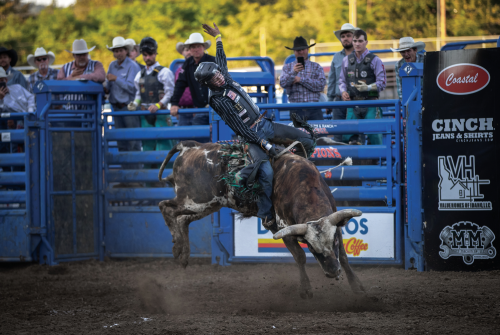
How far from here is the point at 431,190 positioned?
675cm

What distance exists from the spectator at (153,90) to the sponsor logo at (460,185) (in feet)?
13.3

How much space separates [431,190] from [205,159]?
2.80 m

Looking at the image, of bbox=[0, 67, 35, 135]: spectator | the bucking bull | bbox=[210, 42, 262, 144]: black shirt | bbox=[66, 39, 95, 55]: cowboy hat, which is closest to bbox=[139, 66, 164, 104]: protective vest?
bbox=[66, 39, 95, 55]: cowboy hat

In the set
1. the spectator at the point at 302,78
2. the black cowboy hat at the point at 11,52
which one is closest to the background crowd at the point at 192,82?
the spectator at the point at 302,78

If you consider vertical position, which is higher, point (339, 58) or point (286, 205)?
point (339, 58)

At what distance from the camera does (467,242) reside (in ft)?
21.6

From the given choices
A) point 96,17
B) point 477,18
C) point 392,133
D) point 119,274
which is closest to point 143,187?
point 119,274

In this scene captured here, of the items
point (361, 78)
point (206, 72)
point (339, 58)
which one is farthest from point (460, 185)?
point (206, 72)

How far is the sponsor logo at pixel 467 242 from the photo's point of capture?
21.5ft

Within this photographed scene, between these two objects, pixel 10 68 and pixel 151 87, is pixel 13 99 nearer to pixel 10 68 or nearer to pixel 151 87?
pixel 10 68

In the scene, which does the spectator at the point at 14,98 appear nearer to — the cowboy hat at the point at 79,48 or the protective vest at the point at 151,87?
the cowboy hat at the point at 79,48

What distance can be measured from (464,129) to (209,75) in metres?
3.15

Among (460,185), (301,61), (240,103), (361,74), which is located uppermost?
(301,61)

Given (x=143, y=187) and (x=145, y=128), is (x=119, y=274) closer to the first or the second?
(x=143, y=187)
